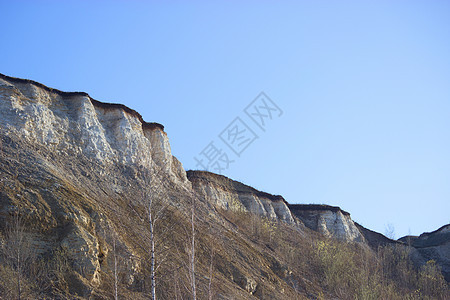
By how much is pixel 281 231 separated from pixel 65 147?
26.4 meters

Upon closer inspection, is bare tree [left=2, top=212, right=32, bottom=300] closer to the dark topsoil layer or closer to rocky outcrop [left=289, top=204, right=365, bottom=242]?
the dark topsoil layer

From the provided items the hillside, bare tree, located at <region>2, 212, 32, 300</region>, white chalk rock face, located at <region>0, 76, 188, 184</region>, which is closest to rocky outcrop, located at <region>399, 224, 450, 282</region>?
the hillside

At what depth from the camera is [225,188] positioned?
44.8m

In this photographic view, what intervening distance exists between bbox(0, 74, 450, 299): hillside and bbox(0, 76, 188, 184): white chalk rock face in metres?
0.09

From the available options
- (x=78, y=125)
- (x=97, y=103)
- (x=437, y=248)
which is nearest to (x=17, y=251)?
(x=78, y=125)

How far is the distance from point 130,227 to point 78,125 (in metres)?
10.8

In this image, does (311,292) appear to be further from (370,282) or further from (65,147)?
(65,147)

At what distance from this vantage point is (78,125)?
28156 mm

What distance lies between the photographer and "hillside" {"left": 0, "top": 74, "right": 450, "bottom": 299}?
1627 centimetres

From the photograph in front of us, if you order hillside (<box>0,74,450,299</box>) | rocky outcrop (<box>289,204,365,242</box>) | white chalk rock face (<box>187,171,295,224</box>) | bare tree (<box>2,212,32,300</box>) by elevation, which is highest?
rocky outcrop (<box>289,204,365,242</box>)

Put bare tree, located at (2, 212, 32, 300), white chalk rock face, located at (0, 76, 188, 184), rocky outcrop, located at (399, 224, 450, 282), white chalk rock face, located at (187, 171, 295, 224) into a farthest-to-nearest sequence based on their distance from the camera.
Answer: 1. rocky outcrop, located at (399, 224, 450, 282)
2. white chalk rock face, located at (187, 171, 295, 224)
3. white chalk rock face, located at (0, 76, 188, 184)
4. bare tree, located at (2, 212, 32, 300)

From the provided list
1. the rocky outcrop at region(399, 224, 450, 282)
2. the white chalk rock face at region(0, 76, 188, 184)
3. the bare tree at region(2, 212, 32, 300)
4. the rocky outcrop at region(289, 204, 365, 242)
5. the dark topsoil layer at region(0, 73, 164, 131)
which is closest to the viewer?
the bare tree at region(2, 212, 32, 300)

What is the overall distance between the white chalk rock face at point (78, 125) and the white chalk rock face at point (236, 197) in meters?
6.28

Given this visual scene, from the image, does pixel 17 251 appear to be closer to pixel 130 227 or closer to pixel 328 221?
pixel 130 227
